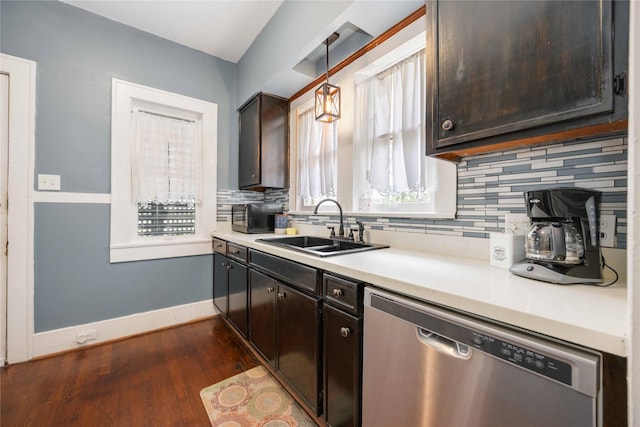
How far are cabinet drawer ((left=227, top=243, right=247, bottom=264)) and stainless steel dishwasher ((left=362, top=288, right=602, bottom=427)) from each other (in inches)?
50.0

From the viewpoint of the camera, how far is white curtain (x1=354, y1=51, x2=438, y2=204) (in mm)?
1546

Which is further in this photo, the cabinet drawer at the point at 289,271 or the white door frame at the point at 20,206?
the white door frame at the point at 20,206

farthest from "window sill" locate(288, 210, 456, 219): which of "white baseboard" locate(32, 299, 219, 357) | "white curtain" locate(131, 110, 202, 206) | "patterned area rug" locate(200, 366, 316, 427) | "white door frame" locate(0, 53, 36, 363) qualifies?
"white door frame" locate(0, 53, 36, 363)

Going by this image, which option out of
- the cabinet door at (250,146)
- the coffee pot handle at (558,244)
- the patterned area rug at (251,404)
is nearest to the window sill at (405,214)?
the coffee pot handle at (558,244)

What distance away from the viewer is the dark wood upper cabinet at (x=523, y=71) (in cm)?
71

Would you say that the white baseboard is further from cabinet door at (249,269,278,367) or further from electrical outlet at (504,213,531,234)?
electrical outlet at (504,213,531,234)

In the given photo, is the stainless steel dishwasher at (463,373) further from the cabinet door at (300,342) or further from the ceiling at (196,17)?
the ceiling at (196,17)

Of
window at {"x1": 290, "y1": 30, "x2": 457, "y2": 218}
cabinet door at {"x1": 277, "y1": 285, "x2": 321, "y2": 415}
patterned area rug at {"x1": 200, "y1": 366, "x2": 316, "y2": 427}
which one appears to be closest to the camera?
cabinet door at {"x1": 277, "y1": 285, "x2": 321, "y2": 415}

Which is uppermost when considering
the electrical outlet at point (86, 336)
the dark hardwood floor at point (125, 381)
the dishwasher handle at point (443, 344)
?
the dishwasher handle at point (443, 344)

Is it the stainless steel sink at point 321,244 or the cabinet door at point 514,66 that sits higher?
the cabinet door at point 514,66

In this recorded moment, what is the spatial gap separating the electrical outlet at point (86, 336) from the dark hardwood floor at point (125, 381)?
3.0 inches

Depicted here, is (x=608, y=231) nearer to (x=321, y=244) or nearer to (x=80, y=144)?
(x=321, y=244)

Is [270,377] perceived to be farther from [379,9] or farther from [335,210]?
[379,9]

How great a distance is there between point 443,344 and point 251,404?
1280mm
